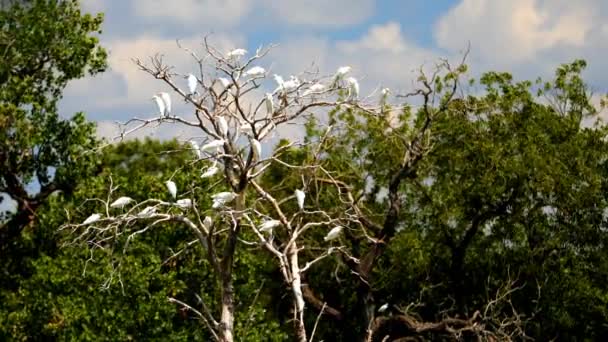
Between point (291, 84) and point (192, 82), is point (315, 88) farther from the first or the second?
point (192, 82)

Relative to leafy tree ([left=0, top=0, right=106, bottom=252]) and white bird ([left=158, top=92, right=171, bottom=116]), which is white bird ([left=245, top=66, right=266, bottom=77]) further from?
leafy tree ([left=0, top=0, right=106, bottom=252])

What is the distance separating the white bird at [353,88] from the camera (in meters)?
12.2

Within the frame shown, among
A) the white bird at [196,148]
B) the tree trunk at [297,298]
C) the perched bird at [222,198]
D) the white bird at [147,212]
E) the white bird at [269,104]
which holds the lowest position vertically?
the tree trunk at [297,298]

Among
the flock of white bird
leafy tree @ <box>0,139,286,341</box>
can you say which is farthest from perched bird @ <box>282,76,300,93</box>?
leafy tree @ <box>0,139,286,341</box>

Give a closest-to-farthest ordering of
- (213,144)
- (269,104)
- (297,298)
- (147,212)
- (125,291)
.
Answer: (213,144)
(147,212)
(269,104)
(297,298)
(125,291)

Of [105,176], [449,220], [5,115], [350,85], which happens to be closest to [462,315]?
[449,220]

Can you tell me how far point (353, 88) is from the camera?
40.4ft

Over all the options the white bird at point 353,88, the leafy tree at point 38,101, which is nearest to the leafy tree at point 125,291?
the leafy tree at point 38,101

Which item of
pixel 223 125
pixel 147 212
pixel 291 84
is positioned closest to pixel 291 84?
pixel 291 84

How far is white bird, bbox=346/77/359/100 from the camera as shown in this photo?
12.2 meters

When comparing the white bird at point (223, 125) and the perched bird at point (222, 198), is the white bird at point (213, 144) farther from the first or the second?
the perched bird at point (222, 198)

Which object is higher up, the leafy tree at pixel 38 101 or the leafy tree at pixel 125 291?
the leafy tree at pixel 38 101

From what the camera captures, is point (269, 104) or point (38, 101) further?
point (38, 101)

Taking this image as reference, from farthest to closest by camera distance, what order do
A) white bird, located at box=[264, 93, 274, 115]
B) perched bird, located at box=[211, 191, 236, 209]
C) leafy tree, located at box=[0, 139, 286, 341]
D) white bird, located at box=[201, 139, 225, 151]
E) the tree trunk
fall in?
leafy tree, located at box=[0, 139, 286, 341]
the tree trunk
white bird, located at box=[264, 93, 274, 115]
perched bird, located at box=[211, 191, 236, 209]
white bird, located at box=[201, 139, 225, 151]
